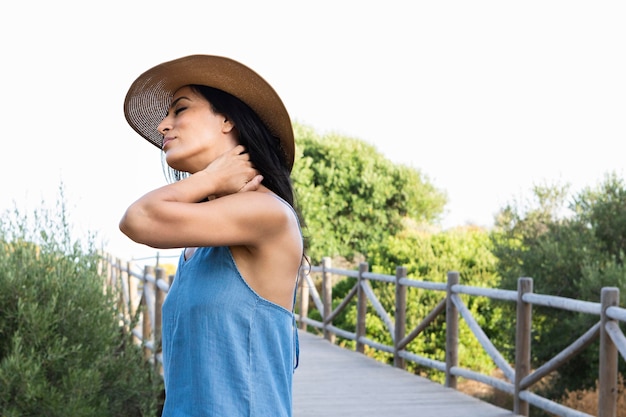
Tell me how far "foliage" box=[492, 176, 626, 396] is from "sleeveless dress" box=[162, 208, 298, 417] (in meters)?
8.47

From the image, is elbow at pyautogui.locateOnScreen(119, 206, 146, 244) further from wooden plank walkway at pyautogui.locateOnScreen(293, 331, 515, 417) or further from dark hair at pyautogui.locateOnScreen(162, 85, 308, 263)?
wooden plank walkway at pyautogui.locateOnScreen(293, 331, 515, 417)

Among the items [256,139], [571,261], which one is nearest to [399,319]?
[571,261]

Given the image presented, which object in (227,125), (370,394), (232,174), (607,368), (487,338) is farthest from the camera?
(370,394)

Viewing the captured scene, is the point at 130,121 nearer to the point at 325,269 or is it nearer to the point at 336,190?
the point at 325,269

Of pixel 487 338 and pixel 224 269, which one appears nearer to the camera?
pixel 224 269

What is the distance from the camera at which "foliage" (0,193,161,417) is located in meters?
6.18

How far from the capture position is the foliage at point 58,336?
6.18 metres

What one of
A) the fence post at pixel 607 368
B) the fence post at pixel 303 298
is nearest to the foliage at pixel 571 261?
the fence post at pixel 607 368

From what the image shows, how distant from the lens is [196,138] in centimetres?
→ 197

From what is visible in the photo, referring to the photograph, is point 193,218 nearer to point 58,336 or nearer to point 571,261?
point 58,336

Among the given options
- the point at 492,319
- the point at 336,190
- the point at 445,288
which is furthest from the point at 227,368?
the point at 336,190

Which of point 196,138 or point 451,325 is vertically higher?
point 196,138

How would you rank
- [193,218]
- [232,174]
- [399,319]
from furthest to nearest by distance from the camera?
[399,319], [232,174], [193,218]

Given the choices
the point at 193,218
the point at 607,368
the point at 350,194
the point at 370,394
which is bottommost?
the point at 370,394
